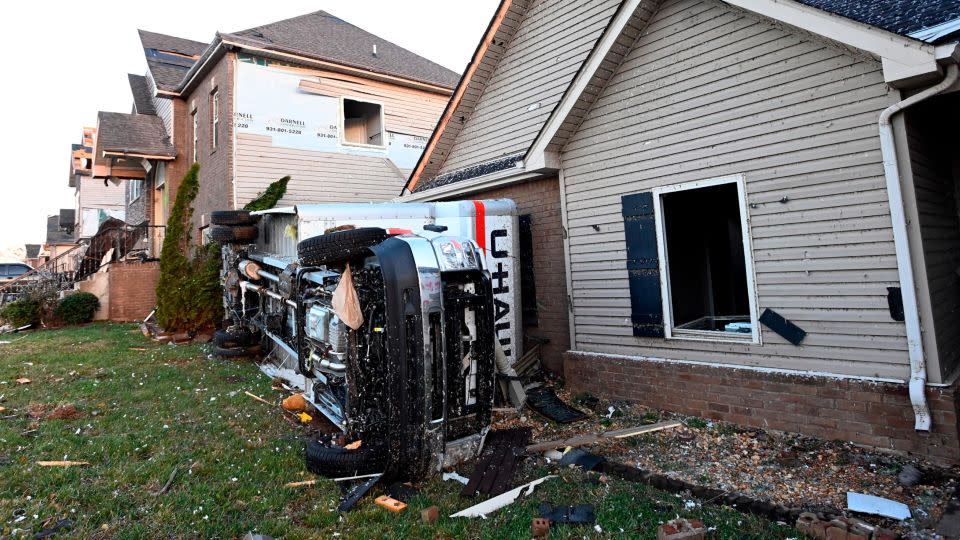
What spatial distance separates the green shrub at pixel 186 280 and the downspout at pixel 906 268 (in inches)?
435

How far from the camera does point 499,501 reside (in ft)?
12.3

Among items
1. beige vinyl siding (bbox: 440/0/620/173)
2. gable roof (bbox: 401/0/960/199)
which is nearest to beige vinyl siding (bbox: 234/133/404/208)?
beige vinyl siding (bbox: 440/0/620/173)

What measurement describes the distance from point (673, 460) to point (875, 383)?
1803 millimetres

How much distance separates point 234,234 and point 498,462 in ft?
22.3

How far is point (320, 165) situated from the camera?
14.0 m

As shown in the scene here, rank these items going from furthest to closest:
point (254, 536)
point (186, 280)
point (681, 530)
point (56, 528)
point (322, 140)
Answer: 1. point (322, 140)
2. point (186, 280)
3. point (56, 528)
4. point (254, 536)
5. point (681, 530)

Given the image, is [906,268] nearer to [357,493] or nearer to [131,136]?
[357,493]

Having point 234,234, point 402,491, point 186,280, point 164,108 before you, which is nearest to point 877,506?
point 402,491

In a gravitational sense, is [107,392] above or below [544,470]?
above

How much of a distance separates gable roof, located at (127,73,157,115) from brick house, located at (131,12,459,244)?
1.40 metres

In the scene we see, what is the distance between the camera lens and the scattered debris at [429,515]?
3.46 meters

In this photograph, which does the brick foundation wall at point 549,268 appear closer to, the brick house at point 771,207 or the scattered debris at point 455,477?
the brick house at point 771,207

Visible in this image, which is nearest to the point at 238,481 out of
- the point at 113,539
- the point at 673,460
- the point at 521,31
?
the point at 113,539

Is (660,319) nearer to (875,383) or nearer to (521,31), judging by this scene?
(875,383)
